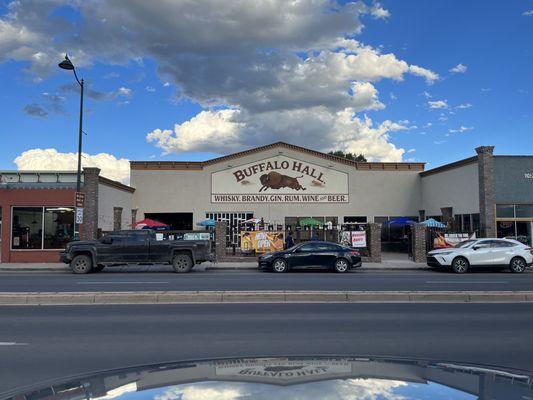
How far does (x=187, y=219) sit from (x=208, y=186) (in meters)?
2.86

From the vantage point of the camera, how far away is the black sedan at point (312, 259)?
70.1 ft

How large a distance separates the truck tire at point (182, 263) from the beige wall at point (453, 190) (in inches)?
685

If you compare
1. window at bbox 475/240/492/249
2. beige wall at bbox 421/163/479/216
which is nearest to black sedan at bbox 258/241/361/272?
window at bbox 475/240/492/249

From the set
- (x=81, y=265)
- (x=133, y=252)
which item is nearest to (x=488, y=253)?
(x=133, y=252)

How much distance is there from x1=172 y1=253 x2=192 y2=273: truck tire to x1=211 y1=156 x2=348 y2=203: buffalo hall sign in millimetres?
15227

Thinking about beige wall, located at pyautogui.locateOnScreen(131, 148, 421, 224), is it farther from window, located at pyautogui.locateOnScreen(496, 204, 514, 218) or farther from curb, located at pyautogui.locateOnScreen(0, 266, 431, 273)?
curb, located at pyautogui.locateOnScreen(0, 266, 431, 273)

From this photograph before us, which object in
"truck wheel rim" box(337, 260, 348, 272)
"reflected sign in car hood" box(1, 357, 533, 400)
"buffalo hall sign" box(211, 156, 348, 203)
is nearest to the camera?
"reflected sign in car hood" box(1, 357, 533, 400)

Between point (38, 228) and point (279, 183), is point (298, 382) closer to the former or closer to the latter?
point (38, 228)

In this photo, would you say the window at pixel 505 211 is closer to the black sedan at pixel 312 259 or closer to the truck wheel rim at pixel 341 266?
the black sedan at pixel 312 259

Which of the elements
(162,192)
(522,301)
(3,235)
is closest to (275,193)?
(162,192)

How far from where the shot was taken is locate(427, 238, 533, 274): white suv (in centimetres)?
2166

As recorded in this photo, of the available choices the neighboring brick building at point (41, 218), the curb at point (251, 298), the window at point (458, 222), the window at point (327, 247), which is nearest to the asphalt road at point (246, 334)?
the curb at point (251, 298)

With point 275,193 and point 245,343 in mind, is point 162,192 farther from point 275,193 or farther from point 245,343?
point 245,343

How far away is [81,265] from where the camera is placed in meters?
20.4
